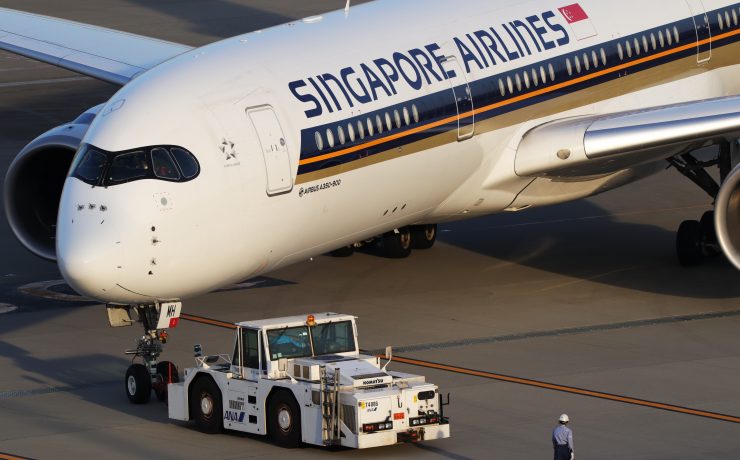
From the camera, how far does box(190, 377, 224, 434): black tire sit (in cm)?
2173

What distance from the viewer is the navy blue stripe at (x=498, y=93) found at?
2441 centimetres

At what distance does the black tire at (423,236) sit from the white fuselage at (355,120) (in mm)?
3785

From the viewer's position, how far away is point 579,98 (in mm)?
28891

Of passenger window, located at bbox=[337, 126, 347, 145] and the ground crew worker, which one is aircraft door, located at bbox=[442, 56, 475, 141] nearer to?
passenger window, located at bbox=[337, 126, 347, 145]

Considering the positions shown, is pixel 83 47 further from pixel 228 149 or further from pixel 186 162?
pixel 186 162

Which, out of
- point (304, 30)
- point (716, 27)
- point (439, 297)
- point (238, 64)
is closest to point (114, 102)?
point (238, 64)

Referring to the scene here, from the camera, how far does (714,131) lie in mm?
27594

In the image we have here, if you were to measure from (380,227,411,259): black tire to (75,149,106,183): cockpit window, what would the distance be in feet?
33.4

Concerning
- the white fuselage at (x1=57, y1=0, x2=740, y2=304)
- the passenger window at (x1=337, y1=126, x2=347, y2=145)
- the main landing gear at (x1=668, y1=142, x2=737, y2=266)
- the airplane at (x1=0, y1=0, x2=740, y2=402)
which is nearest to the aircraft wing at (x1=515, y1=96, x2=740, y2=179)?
the airplane at (x1=0, y1=0, x2=740, y2=402)

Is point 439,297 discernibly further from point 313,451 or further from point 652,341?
point 313,451

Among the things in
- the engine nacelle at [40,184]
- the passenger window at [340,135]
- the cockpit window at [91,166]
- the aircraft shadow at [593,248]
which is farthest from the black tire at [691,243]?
the cockpit window at [91,166]

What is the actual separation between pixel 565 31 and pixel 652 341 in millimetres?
6068

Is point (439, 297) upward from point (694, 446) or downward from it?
upward

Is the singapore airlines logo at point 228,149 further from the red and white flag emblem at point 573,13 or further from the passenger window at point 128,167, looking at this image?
the red and white flag emblem at point 573,13
